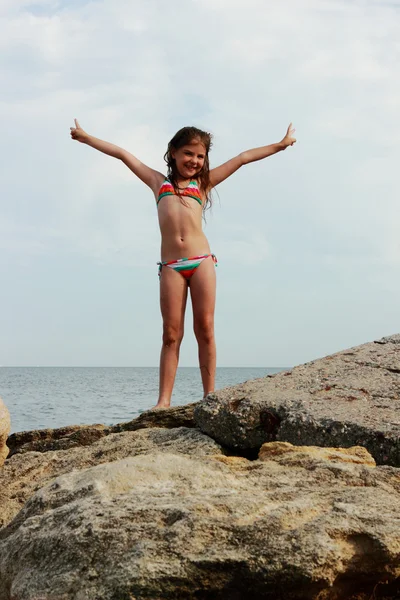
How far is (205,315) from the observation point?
548 centimetres

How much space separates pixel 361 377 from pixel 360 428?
893 mm

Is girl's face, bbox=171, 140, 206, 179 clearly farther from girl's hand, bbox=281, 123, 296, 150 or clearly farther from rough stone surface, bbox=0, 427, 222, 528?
rough stone surface, bbox=0, 427, 222, 528

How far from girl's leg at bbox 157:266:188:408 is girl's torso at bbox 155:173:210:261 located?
19 centimetres

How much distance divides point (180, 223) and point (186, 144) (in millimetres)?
652

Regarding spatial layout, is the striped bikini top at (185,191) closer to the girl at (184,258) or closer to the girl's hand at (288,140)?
the girl at (184,258)

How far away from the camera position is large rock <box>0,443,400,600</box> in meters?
1.93

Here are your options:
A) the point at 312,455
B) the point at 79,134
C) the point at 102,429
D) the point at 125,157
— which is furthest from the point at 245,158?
the point at 312,455

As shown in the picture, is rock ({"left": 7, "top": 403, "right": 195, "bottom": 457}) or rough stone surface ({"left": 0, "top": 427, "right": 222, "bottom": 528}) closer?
rough stone surface ({"left": 0, "top": 427, "right": 222, "bottom": 528})

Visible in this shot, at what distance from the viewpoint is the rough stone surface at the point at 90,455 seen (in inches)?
140

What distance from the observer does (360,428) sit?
3332mm

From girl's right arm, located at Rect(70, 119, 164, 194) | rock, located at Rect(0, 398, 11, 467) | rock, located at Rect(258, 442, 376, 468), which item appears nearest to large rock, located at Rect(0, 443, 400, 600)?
rock, located at Rect(258, 442, 376, 468)

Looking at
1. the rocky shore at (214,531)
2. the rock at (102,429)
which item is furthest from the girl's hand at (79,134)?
the rocky shore at (214,531)

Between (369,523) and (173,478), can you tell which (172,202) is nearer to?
(173,478)

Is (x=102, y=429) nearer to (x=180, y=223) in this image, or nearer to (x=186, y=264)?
(x=186, y=264)
